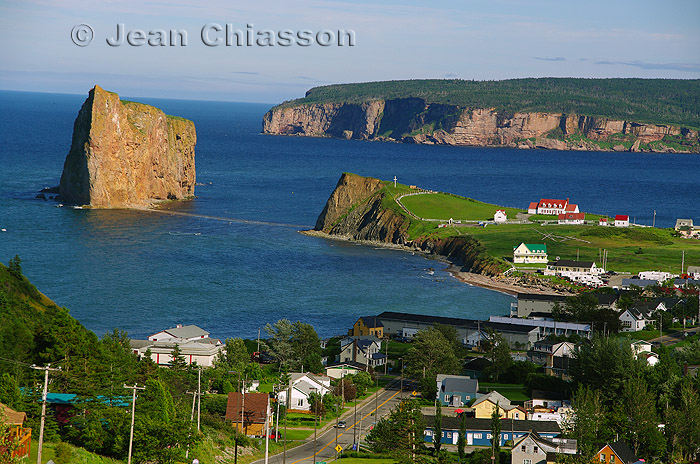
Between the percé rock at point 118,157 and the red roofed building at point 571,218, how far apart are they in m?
61.1

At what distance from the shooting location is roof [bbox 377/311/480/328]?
219 ft

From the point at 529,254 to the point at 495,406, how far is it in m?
50.3

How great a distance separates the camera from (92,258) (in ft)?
303

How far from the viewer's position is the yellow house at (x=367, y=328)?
66188 millimetres

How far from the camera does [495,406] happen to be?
45.8m

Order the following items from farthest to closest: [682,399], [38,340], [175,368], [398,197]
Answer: [398,197] < [175,368] < [682,399] < [38,340]

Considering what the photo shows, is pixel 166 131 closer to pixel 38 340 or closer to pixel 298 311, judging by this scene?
pixel 298 311

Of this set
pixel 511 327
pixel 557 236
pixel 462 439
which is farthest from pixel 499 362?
pixel 557 236

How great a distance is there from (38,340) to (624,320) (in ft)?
150

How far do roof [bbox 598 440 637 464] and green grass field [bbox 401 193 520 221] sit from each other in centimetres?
8005

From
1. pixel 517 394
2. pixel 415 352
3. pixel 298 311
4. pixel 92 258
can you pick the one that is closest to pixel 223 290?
pixel 298 311

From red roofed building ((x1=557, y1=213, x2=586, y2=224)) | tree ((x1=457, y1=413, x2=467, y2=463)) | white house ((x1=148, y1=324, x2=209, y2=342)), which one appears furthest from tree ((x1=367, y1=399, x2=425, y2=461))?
red roofed building ((x1=557, y1=213, x2=586, y2=224))

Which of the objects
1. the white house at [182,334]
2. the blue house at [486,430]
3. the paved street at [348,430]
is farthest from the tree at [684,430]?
the white house at [182,334]

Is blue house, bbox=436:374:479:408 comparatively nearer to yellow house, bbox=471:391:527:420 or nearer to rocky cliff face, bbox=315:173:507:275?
yellow house, bbox=471:391:527:420
